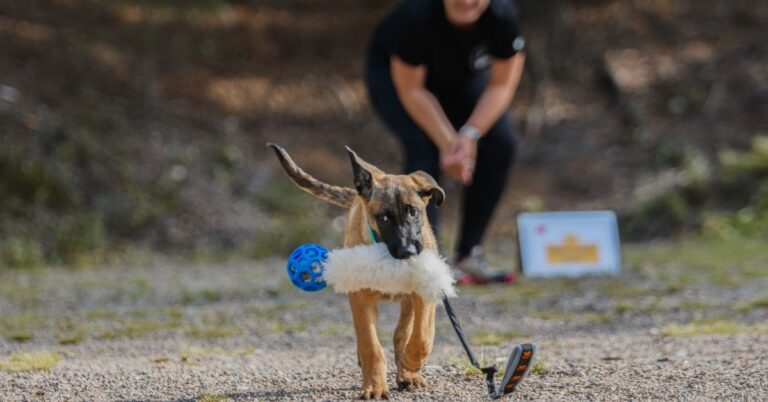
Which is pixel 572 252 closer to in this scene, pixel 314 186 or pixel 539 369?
pixel 539 369

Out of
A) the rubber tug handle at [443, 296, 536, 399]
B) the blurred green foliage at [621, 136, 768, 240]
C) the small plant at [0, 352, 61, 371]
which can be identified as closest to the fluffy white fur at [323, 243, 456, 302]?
the rubber tug handle at [443, 296, 536, 399]

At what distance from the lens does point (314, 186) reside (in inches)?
181

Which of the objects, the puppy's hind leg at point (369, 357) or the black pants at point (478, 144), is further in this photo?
the black pants at point (478, 144)

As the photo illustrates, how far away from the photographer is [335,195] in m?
4.70

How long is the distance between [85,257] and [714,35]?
32.1ft

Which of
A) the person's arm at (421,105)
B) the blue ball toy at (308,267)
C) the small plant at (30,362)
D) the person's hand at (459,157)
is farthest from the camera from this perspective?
the person's arm at (421,105)

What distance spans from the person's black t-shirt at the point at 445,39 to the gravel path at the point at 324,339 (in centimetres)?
152

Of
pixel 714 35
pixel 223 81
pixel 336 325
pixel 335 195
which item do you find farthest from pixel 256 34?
pixel 335 195

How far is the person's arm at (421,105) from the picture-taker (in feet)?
22.0

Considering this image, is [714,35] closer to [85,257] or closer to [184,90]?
[184,90]

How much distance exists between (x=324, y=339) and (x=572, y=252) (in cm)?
341

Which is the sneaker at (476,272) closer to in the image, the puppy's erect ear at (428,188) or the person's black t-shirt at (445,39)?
the person's black t-shirt at (445,39)

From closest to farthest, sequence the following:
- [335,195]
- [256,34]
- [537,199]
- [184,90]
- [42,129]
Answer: [335,195], [42,129], [537,199], [184,90], [256,34]

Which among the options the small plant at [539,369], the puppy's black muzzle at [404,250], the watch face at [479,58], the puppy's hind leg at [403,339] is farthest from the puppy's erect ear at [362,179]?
the watch face at [479,58]
